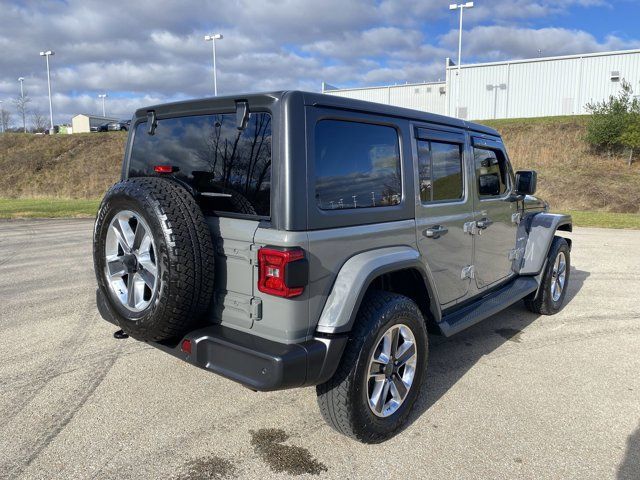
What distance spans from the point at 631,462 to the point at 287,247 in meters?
2.24

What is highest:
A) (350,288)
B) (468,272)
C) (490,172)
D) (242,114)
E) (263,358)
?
(242,114)

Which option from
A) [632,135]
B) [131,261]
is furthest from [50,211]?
[632,135]

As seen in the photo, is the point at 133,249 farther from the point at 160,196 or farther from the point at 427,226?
the point at 427,226

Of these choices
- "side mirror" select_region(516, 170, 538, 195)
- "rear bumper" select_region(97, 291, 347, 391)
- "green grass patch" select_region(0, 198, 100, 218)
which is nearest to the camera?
"rear bumper" select_region(97, 291, 347, 391)

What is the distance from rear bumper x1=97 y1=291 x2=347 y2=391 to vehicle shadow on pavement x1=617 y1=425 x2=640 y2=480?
163 cm

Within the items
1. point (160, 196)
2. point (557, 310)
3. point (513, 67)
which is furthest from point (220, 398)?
point (513, 67)

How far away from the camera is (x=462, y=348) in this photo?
4.45 m

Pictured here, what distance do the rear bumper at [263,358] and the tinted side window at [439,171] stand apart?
4.43 feet

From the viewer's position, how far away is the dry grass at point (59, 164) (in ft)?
92.9

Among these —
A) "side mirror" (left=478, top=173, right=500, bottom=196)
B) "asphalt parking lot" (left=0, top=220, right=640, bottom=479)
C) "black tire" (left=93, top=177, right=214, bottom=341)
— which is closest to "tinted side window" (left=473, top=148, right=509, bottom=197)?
"side mirror" (left=478, top=173, right=500, bottom=196)

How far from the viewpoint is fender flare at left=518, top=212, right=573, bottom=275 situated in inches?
198

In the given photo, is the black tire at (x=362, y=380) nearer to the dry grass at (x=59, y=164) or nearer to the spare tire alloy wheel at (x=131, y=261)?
the spare tire alloy wheel at (x=131, y=261)

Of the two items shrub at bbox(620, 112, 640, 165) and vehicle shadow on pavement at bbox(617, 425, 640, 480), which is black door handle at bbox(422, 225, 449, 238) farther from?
shrub at bbox(620, 112, 640, 165)

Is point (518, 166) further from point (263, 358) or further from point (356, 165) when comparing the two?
point (263, 358)
